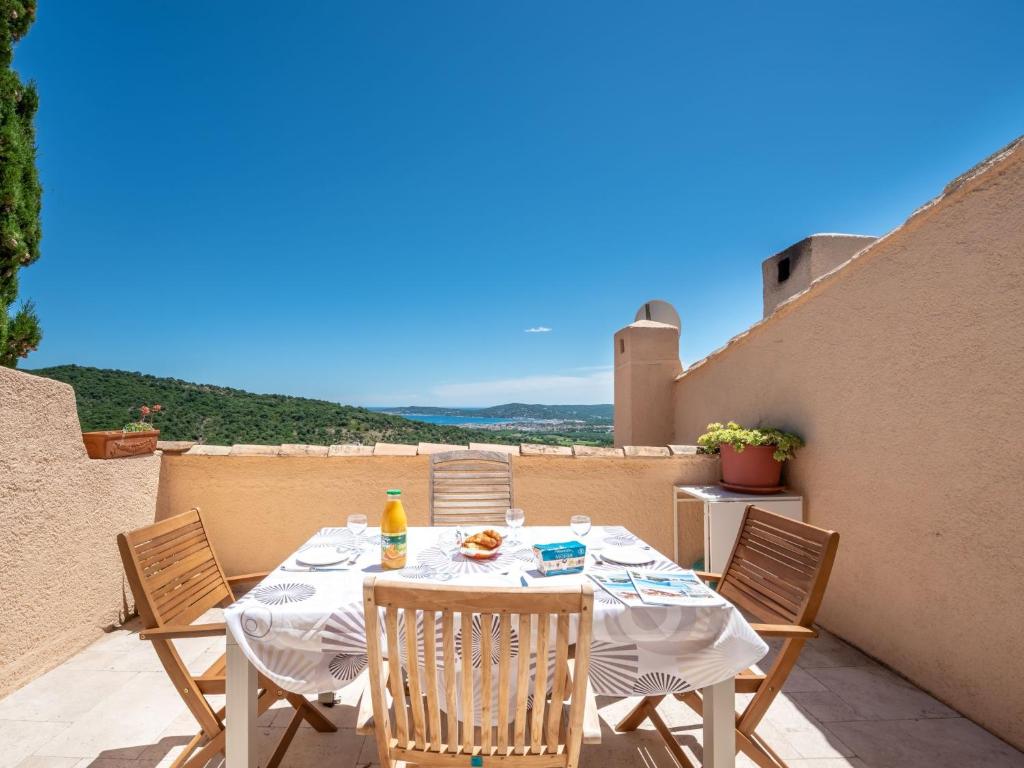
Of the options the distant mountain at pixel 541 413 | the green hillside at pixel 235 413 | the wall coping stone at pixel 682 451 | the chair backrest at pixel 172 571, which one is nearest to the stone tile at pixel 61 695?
the chair backrest at pixel 172 571

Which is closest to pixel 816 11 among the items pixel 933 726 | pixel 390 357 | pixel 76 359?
pixel 933 726

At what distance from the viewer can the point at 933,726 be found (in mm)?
2025

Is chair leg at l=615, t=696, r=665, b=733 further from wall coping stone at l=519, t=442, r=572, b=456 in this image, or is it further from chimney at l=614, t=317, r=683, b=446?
chimney at l=614, t=317, r=683, b=446

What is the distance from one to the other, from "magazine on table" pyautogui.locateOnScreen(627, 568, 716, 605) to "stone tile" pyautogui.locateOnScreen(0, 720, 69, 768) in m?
2.40

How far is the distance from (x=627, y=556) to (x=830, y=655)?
187 cm

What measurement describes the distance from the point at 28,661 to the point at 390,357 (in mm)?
18433

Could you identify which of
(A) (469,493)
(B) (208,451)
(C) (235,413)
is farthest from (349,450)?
(C) (235,413)

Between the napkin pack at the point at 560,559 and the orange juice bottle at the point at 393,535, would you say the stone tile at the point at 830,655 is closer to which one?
the napkin pack at the point at 560,559

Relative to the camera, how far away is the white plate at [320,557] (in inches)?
65.8

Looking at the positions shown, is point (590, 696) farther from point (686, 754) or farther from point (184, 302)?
point (184, 302)

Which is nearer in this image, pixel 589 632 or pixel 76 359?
pixel 589 632

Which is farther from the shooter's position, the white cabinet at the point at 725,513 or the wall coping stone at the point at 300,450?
the wall coping stone at the point at 300,450

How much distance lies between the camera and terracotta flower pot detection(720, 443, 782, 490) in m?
3.30

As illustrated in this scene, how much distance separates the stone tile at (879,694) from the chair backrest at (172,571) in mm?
2843
